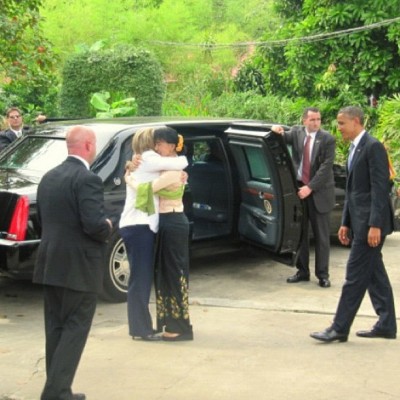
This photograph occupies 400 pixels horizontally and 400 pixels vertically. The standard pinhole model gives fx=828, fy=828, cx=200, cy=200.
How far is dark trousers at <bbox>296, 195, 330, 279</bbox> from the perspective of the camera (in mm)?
8609

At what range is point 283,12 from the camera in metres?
21.5

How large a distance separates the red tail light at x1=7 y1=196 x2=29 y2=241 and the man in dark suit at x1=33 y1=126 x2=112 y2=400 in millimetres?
2165

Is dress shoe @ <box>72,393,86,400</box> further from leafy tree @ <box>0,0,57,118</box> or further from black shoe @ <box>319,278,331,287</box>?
leafy tree @ <box>0,0,57,118</box>

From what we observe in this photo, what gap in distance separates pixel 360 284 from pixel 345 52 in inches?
498

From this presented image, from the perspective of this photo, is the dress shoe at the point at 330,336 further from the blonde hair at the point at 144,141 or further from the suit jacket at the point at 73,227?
the suit jacket at the point at 73,227

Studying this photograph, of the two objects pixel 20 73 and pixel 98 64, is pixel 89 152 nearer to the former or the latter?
pixel 20 73

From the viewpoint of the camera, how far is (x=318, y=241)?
8664mm

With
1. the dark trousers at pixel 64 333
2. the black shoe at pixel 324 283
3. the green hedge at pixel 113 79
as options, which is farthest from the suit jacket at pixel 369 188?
the green hedge at pixel 113 79

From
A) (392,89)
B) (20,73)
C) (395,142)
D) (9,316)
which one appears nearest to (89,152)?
(9,316)

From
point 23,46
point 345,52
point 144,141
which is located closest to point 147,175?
point 144,141

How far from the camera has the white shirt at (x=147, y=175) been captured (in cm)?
657

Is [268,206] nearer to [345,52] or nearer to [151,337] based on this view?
[151,337]

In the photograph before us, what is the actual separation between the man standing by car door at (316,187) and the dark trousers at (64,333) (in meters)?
3.82

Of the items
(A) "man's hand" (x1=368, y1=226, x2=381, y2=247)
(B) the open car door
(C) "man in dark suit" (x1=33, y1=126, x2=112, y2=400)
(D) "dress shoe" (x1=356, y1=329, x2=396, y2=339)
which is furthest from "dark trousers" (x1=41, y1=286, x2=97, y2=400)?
(B) the open car door
